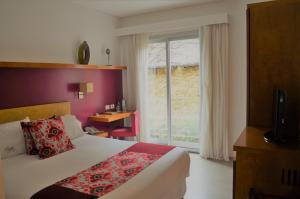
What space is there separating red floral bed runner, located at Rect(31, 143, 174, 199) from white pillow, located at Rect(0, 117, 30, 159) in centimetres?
98

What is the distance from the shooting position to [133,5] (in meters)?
3.97

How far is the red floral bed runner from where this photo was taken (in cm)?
168

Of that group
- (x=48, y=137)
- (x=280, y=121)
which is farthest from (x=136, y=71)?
(x=280, y=121)

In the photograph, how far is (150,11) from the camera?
4.38m

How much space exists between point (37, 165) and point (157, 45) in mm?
3076

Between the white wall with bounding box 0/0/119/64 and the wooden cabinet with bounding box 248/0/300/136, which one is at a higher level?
the white wall with bounding box 0/0/119/64

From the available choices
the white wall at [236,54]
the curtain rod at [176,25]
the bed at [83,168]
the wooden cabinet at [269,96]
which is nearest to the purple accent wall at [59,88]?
the bed at [83,168]

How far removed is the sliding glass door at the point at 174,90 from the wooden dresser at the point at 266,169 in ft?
9.89

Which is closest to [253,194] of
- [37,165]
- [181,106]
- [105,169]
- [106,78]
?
[105,169]

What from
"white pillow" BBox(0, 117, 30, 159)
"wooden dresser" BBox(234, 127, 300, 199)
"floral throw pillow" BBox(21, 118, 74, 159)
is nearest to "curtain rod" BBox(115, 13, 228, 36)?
"floral throw pillow" BBox(21, 118, 74, 159)

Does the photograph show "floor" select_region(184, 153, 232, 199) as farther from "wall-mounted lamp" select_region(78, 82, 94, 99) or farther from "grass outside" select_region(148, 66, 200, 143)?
"wall-mounted lamp" select_region(78, 82, 94, 99)

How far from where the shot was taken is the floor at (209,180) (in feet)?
9.33

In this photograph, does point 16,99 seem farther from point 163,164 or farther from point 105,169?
point 163,164

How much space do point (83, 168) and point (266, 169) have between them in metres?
1.60
